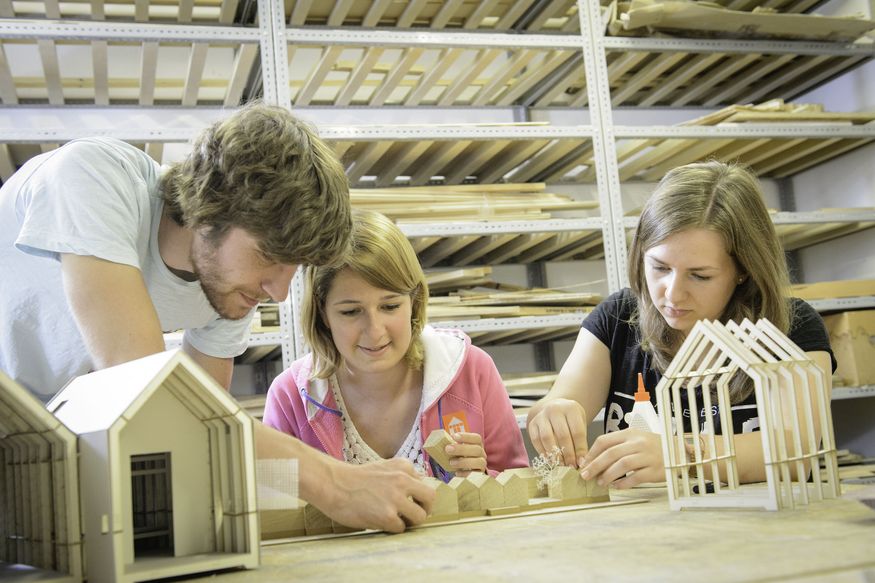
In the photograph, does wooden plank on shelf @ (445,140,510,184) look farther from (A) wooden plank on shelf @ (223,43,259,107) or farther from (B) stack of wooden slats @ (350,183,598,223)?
(A) wooden plank on shelf @ (223,43,259,107)

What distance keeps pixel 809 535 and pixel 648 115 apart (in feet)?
12.2

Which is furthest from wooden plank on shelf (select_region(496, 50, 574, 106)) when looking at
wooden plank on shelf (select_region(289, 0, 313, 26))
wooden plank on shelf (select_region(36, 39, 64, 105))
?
wooden plank on shelf (select_region(36, 39, 64, 105))

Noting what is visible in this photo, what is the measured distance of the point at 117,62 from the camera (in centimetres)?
349

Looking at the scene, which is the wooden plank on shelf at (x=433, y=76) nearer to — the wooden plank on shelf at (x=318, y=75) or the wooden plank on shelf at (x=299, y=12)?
the wooden plank on shelf at (x=318, y=75)

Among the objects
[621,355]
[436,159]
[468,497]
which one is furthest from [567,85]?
[468,497]

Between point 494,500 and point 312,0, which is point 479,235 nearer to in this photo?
point 312,0

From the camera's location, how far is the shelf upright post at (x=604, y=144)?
3.25 meters

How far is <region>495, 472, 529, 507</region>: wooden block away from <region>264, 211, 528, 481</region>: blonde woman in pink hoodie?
46 cm

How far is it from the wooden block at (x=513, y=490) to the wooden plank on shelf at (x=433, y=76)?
2.27 meters

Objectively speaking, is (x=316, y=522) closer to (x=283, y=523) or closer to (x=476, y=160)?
(x=283, y=523)

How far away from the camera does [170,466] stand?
95 cm

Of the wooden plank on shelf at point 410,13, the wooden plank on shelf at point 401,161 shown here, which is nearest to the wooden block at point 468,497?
the wooden plank on shelf at point 401,161

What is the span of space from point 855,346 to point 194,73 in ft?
9.01

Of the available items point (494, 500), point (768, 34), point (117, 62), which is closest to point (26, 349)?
point (494, 500)
